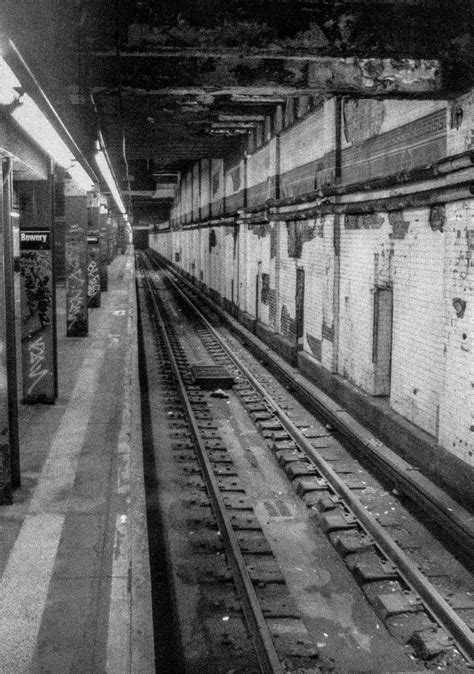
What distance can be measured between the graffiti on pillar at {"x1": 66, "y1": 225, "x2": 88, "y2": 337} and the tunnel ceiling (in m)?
9.75

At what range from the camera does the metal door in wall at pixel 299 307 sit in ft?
47.4

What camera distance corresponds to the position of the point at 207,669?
15.7 feet

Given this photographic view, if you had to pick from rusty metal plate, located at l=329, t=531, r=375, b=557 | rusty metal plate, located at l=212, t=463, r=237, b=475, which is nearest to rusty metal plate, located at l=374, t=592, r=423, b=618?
rusty metal plate, located at l=329, t=531, r=375, b=557

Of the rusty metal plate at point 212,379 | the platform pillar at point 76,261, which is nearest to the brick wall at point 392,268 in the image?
the rusty metal plate at point 212,379

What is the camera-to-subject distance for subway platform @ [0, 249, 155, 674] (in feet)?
13.7

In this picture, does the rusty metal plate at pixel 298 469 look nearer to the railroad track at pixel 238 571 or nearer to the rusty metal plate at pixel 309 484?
the rusty metal plate at pixel 309 484

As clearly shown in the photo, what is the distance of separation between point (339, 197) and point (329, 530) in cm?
617

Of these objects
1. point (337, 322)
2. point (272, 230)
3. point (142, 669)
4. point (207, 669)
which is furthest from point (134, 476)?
point (272, 230)

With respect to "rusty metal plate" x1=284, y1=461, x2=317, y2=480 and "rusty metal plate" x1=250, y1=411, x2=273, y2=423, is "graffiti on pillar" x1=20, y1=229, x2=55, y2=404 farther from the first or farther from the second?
"rusty metal plate" x1=284, y1=461, x2=317, y2=480

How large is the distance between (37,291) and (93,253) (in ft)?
40.6

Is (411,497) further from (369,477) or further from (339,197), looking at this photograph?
(339,197)

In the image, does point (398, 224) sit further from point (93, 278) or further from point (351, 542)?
point (93, 278)

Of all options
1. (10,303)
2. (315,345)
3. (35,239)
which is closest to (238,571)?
(10,303)

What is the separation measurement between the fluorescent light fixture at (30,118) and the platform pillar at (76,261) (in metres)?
5.73
